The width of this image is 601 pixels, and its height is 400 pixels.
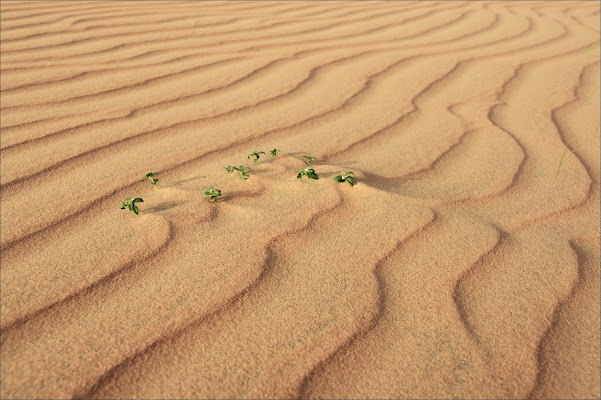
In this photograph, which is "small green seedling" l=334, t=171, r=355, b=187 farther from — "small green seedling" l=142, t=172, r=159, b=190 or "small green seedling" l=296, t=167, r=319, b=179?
"small green seedling" l=142, t=172, r=159, b=190

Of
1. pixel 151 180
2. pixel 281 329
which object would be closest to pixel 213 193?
pixel 151 180

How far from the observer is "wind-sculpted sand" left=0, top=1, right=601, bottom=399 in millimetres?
1046

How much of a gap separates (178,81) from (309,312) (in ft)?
5.63

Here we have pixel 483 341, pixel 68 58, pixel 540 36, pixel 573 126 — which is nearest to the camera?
pixel 483 341

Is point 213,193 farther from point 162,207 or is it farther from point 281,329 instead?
point 281,329

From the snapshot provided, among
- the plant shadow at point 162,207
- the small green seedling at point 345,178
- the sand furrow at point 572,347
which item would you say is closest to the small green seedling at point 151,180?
the plant shadow at point 162,207

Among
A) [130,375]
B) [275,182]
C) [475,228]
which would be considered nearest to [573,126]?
[475,228]

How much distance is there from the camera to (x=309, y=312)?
3.83 feet

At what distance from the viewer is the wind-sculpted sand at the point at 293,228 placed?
1046mm

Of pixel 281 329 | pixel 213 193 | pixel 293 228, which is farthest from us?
pixel 213 193

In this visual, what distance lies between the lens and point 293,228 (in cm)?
143

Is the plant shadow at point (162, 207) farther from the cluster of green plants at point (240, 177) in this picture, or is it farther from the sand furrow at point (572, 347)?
the sand furrow at point (572, 347)

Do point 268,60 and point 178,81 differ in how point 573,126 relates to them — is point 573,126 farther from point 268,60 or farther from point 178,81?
point 178,81

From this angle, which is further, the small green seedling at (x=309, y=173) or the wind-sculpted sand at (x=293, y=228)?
the small green seedling at (x=309, y=173)
